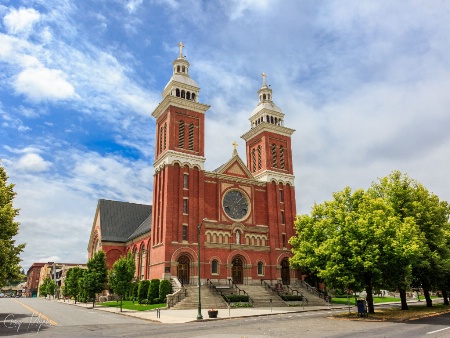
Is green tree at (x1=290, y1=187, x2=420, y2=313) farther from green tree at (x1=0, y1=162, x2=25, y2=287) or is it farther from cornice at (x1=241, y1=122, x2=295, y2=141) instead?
cornice at (x1=241, y1=122, x2=295, y2=141)

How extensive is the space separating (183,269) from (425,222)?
27378 mm

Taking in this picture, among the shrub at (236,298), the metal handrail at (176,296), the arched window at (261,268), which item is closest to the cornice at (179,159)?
the arched window at (261,268)

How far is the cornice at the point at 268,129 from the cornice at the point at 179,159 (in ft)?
43.0

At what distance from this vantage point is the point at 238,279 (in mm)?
48594

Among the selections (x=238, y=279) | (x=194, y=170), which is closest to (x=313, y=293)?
(x=238, y=279)

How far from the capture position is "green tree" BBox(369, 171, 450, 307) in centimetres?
3466

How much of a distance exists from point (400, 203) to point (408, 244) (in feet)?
29.9

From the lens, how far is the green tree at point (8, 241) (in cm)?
2624

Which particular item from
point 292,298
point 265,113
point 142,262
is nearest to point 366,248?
point 292,298

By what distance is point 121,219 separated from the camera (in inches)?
2657

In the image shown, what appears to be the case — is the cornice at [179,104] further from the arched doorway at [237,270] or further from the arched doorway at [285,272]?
the arched doorway at [285,272]

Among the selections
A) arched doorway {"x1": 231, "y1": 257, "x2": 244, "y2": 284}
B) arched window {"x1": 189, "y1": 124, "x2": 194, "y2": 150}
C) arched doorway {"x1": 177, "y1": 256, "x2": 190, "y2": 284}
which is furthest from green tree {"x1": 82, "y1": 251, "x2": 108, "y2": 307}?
arched window {"x1": 189, "y1": 124, "x2": 194, "y2": 150}

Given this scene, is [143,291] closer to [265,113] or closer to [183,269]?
Result: [183,269]

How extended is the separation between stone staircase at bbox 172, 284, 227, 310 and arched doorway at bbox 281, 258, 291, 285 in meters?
13.9
